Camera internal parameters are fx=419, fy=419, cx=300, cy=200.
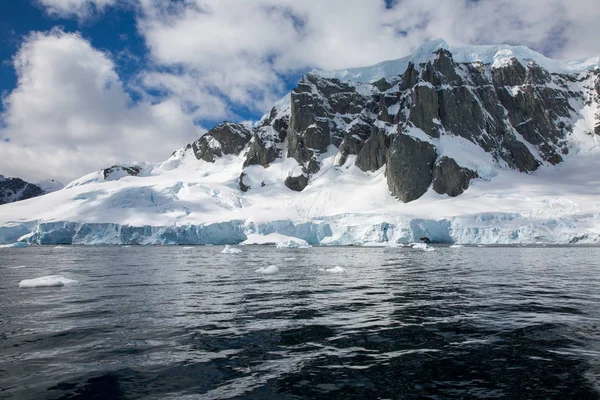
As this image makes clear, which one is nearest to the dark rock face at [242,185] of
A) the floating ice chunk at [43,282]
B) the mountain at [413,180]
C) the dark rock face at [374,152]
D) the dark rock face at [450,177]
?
the mountain at [413,180]

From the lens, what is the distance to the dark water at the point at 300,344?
7.98 m

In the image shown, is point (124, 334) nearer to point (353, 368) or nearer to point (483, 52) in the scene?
point (353, 368)

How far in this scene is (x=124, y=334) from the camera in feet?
39.6

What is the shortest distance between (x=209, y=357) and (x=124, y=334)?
3.66 m

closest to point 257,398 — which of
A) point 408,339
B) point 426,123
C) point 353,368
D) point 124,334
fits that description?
point 353,368

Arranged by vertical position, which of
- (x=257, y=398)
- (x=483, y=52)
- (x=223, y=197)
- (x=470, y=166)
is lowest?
(x=257, y=398)

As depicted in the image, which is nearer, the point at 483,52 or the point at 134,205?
the point at 134,205

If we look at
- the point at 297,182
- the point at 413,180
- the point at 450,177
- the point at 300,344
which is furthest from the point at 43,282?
the point at 297,182

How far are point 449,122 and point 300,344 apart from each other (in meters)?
169

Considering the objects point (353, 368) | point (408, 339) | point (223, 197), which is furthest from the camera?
point (223, 197)

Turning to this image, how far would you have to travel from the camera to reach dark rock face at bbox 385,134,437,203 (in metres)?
152

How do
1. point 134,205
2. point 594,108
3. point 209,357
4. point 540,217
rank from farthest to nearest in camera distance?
point 594,108 < point 134,205 < point 540,217 < point 209,357

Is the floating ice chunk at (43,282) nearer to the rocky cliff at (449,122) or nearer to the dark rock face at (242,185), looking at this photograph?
the rocky cliff at (449,122)

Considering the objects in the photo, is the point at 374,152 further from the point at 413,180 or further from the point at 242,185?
the point at 242,185
